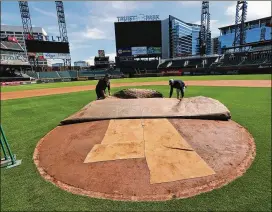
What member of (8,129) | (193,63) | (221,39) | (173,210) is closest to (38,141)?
(8,129)

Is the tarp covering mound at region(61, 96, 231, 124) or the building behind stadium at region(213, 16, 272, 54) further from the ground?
the building behind stadium at region(213, 16, 272, 54)

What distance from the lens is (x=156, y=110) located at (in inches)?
291

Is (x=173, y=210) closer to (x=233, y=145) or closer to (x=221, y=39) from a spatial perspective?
(x=233, y=145)

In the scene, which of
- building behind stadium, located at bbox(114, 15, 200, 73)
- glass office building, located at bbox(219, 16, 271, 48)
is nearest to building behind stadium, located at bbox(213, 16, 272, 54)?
glass office building, located at bbox(219, 16, 271, 48)

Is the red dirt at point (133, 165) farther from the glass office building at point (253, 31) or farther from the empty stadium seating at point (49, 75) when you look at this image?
the glass office building at point (253, 31)

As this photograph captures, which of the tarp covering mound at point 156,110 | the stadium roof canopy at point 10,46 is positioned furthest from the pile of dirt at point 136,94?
the stadium roof canopy at point 10,46

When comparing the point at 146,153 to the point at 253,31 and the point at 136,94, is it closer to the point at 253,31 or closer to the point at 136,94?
the point at 136,94

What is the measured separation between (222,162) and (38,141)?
5012 millimetres

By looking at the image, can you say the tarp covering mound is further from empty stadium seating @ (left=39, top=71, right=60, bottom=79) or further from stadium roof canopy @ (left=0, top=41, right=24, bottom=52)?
stadium roof canopy @ (left=0, top=41, right=24, bottom=52)

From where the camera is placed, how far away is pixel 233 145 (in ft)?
16.7

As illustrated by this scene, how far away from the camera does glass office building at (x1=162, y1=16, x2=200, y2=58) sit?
9014 cm

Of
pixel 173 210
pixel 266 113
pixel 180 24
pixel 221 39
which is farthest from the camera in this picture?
pixel 180 24

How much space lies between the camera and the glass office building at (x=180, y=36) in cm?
9014


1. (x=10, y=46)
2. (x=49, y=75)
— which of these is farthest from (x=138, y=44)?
(x=10, y=46)
